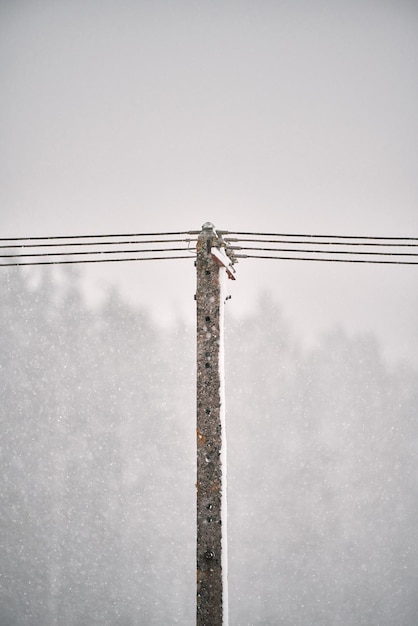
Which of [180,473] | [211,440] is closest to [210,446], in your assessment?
[211,440]

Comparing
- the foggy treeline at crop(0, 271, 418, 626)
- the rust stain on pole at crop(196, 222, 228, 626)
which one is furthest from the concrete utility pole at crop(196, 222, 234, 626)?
the foggy treeline at crop(0, 271, 418, 626)

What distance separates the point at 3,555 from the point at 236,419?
685 inches

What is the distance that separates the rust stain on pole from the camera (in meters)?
4.93

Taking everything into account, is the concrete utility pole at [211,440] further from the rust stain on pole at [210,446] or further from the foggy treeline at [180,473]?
the foggy treeline at [180,473]

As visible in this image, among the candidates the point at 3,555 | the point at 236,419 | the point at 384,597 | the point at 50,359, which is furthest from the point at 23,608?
the point at 384,597

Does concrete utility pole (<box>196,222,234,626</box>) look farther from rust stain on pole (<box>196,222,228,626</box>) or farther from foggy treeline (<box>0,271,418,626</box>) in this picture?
foggy treeline (<box>0,271,418,626</box>)

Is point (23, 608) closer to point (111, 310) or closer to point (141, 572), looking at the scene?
point (141, 572)

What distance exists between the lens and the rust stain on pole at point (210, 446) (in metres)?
4.93

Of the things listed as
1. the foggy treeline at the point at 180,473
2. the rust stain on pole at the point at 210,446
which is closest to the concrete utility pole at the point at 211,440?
the rust stain on pole at the point at 210,446

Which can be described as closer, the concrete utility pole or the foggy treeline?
the concrete utility pole

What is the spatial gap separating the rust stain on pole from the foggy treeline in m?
26.5

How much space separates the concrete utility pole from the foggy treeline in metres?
26.5

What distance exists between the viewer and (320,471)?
3136 centimetres

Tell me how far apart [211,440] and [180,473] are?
27874 millimetres
